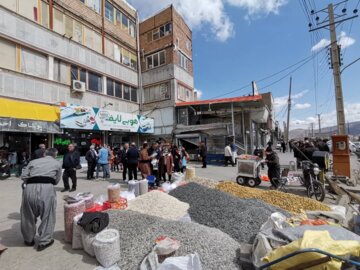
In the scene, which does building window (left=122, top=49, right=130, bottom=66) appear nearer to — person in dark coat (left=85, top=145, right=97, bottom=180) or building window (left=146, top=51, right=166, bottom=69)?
building window (left=146, top=51, right=166, bottom=69)

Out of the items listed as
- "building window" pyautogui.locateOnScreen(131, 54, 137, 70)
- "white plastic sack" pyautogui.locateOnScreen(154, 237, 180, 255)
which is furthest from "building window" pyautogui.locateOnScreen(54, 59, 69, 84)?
"white plastic sack" pyautogui.locateOnScreen(154, 237, 180, 255)

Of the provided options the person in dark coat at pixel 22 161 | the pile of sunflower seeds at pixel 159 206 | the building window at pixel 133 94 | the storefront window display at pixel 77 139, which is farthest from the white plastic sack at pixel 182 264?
the building window at pixel 133 94

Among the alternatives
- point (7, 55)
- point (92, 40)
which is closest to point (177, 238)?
point (7, 55)

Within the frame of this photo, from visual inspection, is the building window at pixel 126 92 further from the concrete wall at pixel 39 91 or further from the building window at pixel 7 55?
the building window at pixel 7 55

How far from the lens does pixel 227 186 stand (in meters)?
7.28

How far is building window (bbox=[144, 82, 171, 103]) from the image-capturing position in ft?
73.1

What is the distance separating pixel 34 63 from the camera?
13.1 m

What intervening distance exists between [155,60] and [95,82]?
327 inches

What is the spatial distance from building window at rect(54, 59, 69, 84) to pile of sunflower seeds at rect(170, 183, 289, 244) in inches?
522

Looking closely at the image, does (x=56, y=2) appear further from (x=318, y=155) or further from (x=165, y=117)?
(x=318, y=155)

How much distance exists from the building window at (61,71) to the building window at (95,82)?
2.11 m

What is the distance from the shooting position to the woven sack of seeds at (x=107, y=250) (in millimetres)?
3100

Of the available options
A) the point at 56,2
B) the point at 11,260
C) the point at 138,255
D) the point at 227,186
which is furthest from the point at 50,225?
the point at 56,2

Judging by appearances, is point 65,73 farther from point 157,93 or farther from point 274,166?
point 274,166
